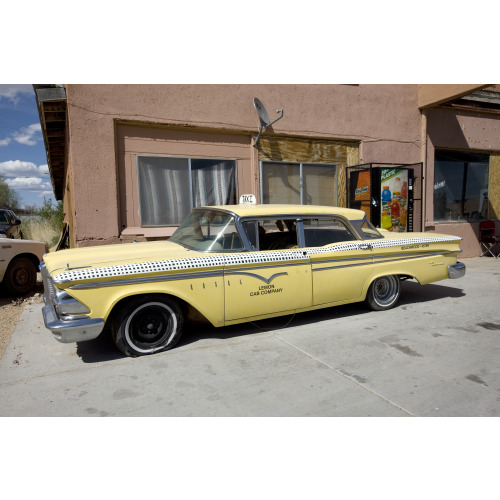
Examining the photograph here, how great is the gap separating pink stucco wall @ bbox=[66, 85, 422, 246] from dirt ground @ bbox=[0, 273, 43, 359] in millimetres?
1246

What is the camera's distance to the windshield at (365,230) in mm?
5137

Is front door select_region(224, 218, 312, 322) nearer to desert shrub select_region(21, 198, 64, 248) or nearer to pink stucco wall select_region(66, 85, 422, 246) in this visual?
pink stucco wall select_region(66, 85, 422, 246)

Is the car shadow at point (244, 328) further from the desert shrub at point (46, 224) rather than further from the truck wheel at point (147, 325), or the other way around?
the desert shrub at point (46, 224)

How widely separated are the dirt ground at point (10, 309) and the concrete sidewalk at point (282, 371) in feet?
0.66

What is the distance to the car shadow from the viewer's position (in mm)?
4074

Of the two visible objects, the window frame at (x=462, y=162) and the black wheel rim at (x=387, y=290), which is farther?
the window frame at (x=462, y=162)

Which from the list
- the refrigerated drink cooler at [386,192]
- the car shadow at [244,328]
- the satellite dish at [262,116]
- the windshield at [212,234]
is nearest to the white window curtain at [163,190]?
the satellite dish at [262,116]

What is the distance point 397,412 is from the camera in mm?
2785

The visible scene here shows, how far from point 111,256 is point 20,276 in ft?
13.2

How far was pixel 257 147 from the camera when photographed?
8406mm

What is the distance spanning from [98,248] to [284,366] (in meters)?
2.45

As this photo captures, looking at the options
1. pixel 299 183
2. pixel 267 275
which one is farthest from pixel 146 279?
pixel 299 183

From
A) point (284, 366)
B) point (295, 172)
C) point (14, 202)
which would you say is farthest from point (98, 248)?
point (14, 202)

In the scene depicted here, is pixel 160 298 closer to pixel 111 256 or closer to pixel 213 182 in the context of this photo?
pixel 111 256
